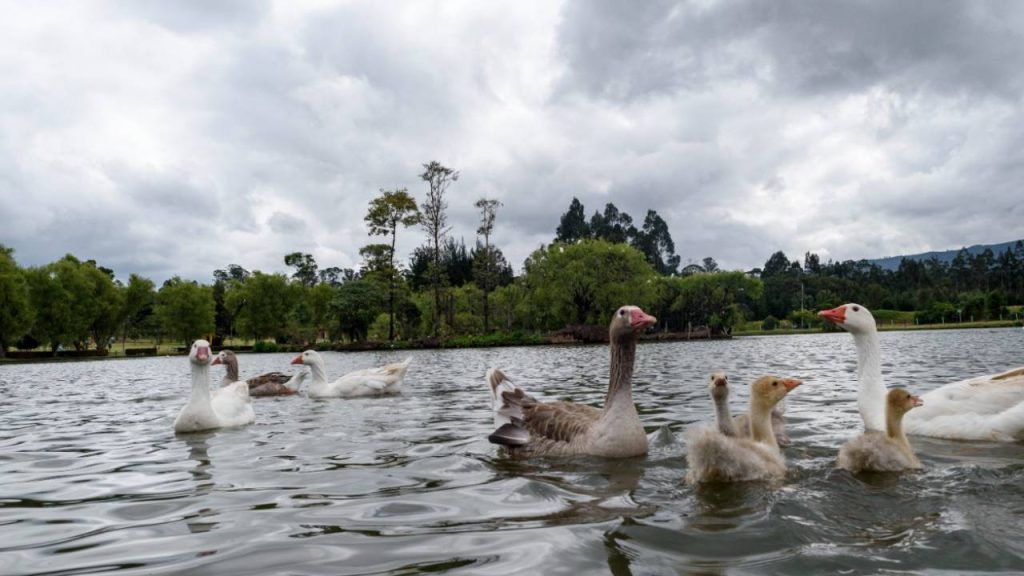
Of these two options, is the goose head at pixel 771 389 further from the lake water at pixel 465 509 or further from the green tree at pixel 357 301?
the green tree at pixel 357 301

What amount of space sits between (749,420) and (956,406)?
2888 millimetres

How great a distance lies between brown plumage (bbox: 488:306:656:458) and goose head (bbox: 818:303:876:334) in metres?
3.02

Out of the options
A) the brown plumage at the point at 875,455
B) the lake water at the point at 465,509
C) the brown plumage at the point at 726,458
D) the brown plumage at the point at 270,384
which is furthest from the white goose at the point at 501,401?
the brown plumage at the point at 270,384

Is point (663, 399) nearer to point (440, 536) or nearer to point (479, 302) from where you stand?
point (440, 536)

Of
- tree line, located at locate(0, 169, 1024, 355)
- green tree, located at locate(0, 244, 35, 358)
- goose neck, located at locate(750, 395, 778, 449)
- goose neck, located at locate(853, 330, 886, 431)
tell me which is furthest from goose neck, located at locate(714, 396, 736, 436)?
green tree, located at locate(0, 244, 35, 358)

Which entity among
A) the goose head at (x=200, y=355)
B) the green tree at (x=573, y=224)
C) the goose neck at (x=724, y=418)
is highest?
the green tree at (x=573, y=224)

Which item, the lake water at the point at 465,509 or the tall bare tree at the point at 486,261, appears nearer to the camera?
the lake water at the point at 465,509

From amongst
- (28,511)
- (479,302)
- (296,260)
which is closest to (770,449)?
(28,511)

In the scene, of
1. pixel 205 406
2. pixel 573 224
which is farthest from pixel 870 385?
pixel 573 224

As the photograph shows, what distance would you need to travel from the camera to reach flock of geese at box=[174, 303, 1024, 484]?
5371 millimetres

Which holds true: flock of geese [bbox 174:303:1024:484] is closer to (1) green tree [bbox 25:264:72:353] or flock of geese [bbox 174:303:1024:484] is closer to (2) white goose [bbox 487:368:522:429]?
(2) white goose [bbox 487:368:522:429]

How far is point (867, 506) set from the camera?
14.7 feet

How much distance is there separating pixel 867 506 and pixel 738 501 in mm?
845

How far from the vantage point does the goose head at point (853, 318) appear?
8406 mm
